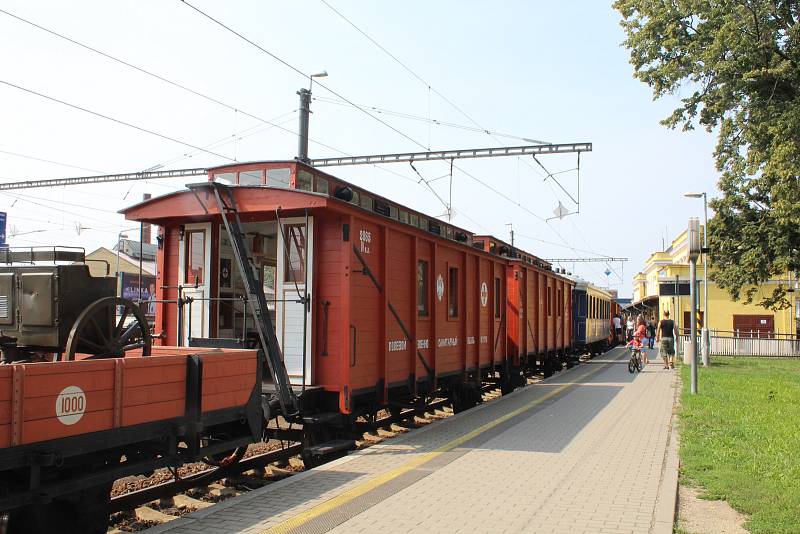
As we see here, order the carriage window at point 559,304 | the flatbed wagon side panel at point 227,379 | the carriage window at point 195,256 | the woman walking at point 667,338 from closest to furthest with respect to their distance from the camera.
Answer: the flatbed wagon side panel at point 227,379
the carriage window at point 195,256
the woman walking at point 667,338
the carriage window at point 559,304

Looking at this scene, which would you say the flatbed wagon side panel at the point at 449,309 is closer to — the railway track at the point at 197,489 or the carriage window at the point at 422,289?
the carriage window at the point at 422,289

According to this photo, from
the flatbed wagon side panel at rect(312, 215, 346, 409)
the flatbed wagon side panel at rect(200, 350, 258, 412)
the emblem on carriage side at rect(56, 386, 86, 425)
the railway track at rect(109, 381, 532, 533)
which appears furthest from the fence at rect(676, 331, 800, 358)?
the emblem on carriage side at rect(56, 386, 86, 425)

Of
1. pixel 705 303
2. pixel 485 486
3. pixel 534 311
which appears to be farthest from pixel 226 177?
pixel 705 303

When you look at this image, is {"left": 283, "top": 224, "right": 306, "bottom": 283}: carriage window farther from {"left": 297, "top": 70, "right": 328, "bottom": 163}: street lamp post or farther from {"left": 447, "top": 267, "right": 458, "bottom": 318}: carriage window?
{"left": 297, "top": 70, "right": 328, "bottom": 163}: street lamp post

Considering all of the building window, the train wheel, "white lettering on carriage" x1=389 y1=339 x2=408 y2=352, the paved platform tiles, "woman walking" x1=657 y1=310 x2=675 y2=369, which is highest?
the building window

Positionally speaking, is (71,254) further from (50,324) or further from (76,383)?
(76,383)

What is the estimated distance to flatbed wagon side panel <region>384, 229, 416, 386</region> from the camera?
921 centimetres

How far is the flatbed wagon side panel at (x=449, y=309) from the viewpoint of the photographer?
432 inches

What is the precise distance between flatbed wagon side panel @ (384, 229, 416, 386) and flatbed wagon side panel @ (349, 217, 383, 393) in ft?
0.58

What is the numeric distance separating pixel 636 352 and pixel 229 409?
1623 cm

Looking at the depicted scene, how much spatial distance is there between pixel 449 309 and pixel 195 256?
177 inches

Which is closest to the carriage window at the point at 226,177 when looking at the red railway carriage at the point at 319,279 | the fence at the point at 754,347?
the red railway carriage at the point at 319,279

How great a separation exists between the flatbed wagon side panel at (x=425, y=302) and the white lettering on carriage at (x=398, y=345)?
45 centimetres

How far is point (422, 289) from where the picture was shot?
34.4 feet
